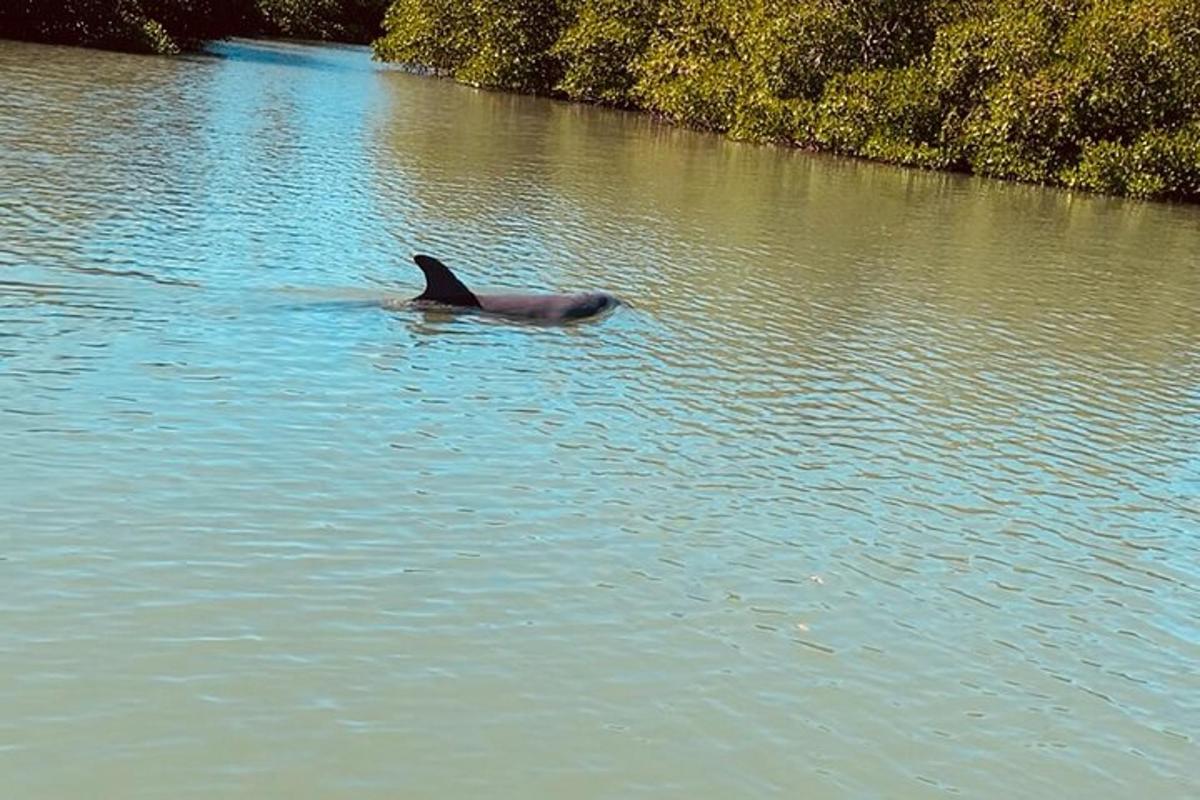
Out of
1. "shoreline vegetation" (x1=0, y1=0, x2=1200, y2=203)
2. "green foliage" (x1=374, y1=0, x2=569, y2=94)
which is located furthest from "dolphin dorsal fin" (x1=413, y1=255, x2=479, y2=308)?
"green foliage" (x1=374, y1=0, x2=569, y2=94)

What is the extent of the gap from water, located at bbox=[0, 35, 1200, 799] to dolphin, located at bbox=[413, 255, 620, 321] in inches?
16.1

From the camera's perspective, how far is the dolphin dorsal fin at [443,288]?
12.9m

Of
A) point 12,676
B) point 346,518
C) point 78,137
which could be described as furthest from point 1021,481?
point 78,137

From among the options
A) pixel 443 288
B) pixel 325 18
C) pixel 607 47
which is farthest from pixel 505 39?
pixel 443 288

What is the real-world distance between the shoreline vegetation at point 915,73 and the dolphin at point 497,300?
22.6 metres

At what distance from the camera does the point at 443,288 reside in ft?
43.0

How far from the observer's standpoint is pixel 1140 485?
34.8 feet

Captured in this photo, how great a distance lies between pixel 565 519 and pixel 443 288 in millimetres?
5128

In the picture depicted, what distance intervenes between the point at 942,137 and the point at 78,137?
71.5 feet

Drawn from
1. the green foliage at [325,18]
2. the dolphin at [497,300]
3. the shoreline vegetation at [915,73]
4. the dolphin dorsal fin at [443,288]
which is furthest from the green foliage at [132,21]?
the dolphin dorsal fin at [443,288]

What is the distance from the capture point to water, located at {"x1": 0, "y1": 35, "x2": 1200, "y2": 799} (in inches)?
235

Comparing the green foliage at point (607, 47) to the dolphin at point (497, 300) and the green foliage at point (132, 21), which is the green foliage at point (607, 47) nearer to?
the green foliage at point (132, 21)

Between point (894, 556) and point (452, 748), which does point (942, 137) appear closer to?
point (894, 556)

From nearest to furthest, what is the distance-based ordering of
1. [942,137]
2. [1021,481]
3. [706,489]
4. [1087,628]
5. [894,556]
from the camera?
1. [1087,628]
2. [894,556]
3. [706,489]
4. [1021,481]
5. [942,137]
